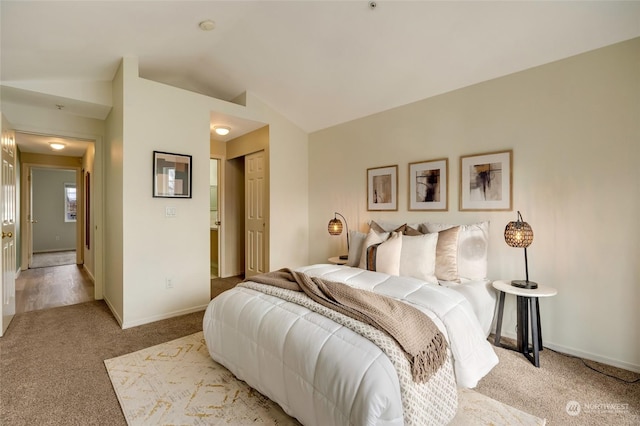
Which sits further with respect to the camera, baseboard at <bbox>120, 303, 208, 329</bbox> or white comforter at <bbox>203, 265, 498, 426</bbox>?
baseboard at <bbox>120, 303, 208, 329</bbox>

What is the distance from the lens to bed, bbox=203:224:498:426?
1.29m

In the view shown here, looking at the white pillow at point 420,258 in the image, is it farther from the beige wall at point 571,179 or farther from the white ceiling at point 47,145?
the white ceiling at point 47,145

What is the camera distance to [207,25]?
276cm

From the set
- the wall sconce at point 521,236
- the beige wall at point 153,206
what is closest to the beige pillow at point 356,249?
the wall sconce at point 521,236

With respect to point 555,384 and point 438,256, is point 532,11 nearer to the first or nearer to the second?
point 438,256

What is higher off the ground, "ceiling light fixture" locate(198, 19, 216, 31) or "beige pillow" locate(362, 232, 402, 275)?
"ceiling light fixture" locate(198, 19, 216, 31)

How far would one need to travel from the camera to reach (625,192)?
2199mm

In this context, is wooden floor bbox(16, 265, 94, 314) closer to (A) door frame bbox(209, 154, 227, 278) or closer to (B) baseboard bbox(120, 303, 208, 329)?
(B) baseboard bbox(120, 303, 208, 329)

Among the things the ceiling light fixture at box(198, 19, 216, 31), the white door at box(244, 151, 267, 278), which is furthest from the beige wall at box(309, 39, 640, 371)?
the white door at box(244, 151, 267, 278)

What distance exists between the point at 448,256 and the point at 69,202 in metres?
9.81

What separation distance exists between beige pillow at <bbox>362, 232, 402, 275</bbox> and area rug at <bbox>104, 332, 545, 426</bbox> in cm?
105

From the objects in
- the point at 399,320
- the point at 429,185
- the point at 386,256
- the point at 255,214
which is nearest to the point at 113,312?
the point at 255,214

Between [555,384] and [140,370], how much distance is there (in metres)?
2.88

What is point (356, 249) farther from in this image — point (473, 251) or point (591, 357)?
point (591, 357)
